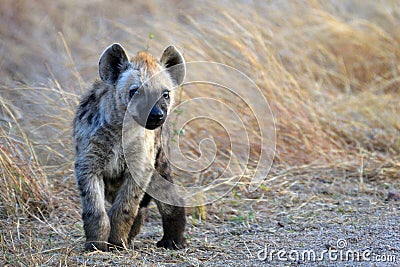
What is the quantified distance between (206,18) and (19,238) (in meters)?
3.95

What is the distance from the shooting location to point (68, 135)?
5965mm

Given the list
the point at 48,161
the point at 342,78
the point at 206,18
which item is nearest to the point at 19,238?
the point at 48,161

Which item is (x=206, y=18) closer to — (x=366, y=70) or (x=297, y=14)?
(x=297, y=14)

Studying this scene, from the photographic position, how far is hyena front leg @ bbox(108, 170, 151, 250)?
4195mm

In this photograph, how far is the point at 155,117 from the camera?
12.9 ft

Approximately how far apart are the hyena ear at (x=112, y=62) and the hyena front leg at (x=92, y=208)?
1.81ft

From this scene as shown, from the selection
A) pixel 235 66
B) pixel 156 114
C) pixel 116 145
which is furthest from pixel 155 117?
pixel 235 66

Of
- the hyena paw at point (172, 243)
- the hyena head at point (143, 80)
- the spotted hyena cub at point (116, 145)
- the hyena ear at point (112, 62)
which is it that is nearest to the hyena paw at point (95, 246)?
the spotted hyena cub at point (116, 145)

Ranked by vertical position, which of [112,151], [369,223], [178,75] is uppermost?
[178,75]

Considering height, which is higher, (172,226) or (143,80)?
(143,80)

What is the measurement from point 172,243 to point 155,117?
3.09 feet

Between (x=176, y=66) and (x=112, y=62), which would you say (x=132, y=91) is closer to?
(x=112, y=62)

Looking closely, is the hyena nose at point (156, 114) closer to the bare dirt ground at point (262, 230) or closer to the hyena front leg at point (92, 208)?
the hyena front leg at point (92, 208)

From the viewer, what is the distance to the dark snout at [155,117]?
394cm
